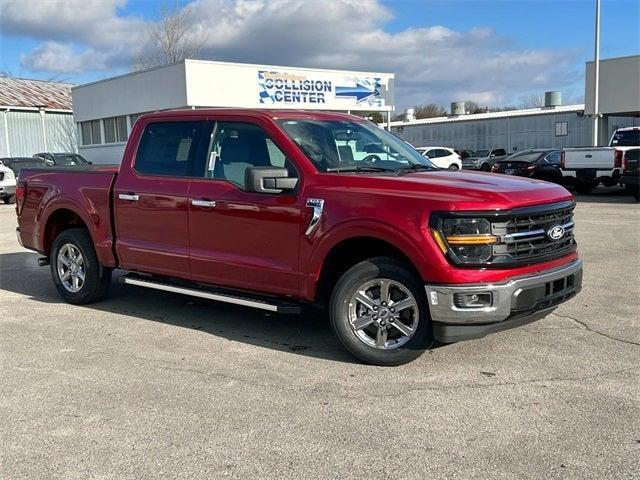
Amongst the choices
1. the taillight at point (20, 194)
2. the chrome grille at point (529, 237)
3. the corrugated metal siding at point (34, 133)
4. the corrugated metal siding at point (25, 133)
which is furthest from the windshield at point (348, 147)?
the corrugated metal siding at point (25, 133)

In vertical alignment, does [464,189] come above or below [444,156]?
below

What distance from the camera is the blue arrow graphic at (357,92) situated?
3008 cm

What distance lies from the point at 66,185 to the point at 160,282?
1.66 meters

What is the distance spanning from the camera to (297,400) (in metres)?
4.26

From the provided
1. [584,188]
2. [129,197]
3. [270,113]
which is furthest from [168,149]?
[584,188]

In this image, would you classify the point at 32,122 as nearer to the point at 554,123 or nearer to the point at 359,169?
the point at 554,123

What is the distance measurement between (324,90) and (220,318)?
80.0 ft

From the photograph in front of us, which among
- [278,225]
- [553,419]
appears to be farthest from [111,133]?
[553,419]

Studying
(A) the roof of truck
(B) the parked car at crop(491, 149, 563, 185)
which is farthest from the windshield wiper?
(B) the parked car at crop(491, 149, 563, 185)

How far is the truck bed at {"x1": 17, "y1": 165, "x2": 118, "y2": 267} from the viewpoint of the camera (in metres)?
6.52

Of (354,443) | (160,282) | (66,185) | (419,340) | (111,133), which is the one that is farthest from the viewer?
(111,133)

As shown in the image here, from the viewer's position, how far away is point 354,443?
3639 mm

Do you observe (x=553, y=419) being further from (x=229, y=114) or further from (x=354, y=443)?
(x=229, y=114)

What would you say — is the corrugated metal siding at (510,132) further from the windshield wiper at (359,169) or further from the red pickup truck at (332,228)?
the red pickup truck at (332,228)
